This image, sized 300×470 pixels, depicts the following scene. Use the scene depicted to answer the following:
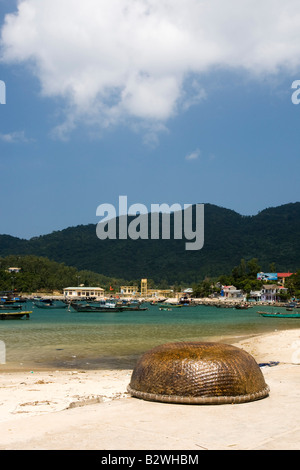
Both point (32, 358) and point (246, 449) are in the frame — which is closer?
point (246, 449)

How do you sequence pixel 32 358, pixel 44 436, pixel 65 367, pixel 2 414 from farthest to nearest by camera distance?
pixel 32 358
pixel 65 367
pixel 2 414
pixel 44 436

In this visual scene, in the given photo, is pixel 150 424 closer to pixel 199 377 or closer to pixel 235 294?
pixel 199 377

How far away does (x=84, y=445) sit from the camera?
634 centimetres

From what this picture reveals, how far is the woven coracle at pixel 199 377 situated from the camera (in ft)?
30.2

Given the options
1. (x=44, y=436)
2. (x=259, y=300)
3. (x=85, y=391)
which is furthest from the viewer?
(x=259, y=300)

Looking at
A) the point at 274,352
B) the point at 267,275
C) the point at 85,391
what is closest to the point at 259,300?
the point at 267,275

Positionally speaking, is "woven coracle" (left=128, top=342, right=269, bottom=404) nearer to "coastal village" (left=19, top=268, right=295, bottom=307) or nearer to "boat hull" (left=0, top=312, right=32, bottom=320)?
"boat hull" (left=0, top=312, right=32, bottom=320)

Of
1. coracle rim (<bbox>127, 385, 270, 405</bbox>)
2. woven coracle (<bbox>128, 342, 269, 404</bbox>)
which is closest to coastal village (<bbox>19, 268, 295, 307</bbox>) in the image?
woven coracle (<bbox>128, 342, 269, 404</bbox>)

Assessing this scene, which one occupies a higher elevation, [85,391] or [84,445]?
[84,445]

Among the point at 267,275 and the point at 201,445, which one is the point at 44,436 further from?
the point at 267,275

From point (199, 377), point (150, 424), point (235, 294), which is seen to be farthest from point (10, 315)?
point (235, 294)

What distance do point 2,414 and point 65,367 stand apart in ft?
38.7

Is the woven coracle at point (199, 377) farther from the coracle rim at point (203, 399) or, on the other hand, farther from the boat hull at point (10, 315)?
the boat hull at point (10, 315)
